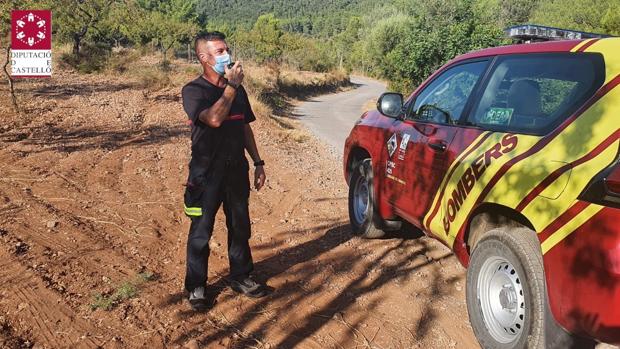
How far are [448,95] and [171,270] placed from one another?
2512 mm

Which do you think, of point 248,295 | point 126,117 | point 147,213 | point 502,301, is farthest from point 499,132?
point 126,117

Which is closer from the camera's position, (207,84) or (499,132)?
(499,132)

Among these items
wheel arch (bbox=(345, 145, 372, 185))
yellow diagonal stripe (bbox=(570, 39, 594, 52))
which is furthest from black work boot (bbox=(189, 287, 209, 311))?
yellow diagonal stripe (bbox=(570, 39, 594, 52))

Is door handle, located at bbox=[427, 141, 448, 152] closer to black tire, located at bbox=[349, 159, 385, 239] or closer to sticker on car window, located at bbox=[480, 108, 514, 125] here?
sticker on car window, located at bbox=[480, 108, 514, 125]

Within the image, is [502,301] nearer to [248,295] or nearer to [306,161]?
[248,295]

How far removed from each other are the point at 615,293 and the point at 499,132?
1182mm

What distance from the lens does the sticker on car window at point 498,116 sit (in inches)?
120

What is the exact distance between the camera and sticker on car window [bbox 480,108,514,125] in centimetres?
306

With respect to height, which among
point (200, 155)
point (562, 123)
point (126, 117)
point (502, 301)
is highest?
point (562, 123)

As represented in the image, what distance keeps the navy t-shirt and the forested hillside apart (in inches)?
365

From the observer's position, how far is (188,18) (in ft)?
228

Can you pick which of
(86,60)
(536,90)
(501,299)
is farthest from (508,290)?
(86,60)

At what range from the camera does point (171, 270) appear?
396 cm

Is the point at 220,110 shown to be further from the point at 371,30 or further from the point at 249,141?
the point at 371,30
